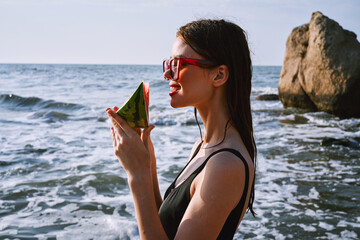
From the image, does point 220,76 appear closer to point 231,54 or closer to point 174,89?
point 231,54

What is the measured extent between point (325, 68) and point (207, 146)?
13983mm

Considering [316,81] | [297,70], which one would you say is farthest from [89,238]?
[297,70]

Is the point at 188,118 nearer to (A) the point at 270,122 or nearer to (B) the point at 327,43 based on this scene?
Result: (A) the point at 270,122

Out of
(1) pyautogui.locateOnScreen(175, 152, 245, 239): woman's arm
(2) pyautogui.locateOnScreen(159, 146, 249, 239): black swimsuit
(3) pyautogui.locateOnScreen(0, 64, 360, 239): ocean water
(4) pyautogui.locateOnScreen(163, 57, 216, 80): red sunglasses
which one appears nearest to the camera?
(1) pyautogui.locateOnScreen(175, 152, 245, 239): woman's arm

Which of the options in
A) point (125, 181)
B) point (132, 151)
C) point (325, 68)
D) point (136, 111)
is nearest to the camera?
point (132, 151)

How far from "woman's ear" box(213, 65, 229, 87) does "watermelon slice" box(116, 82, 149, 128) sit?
0.39 meters

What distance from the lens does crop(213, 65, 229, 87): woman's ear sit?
80.4 inches

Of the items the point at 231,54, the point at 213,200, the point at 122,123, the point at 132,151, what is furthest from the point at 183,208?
the point at 231,54

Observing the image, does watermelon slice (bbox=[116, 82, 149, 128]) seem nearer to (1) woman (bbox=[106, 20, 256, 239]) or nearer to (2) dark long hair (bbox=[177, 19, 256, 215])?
(1) woman (bbox=[106, 20, 256, 239])

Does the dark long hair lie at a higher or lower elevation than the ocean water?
higher

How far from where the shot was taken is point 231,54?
2.04 m

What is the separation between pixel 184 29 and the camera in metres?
2.09

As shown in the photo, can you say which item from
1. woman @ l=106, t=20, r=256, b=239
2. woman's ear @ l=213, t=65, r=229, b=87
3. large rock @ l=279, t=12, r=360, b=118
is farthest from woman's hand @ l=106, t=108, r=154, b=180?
large rock @ l=279, t=12, r=360, b=118

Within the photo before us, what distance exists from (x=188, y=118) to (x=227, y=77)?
1419 centimetres
